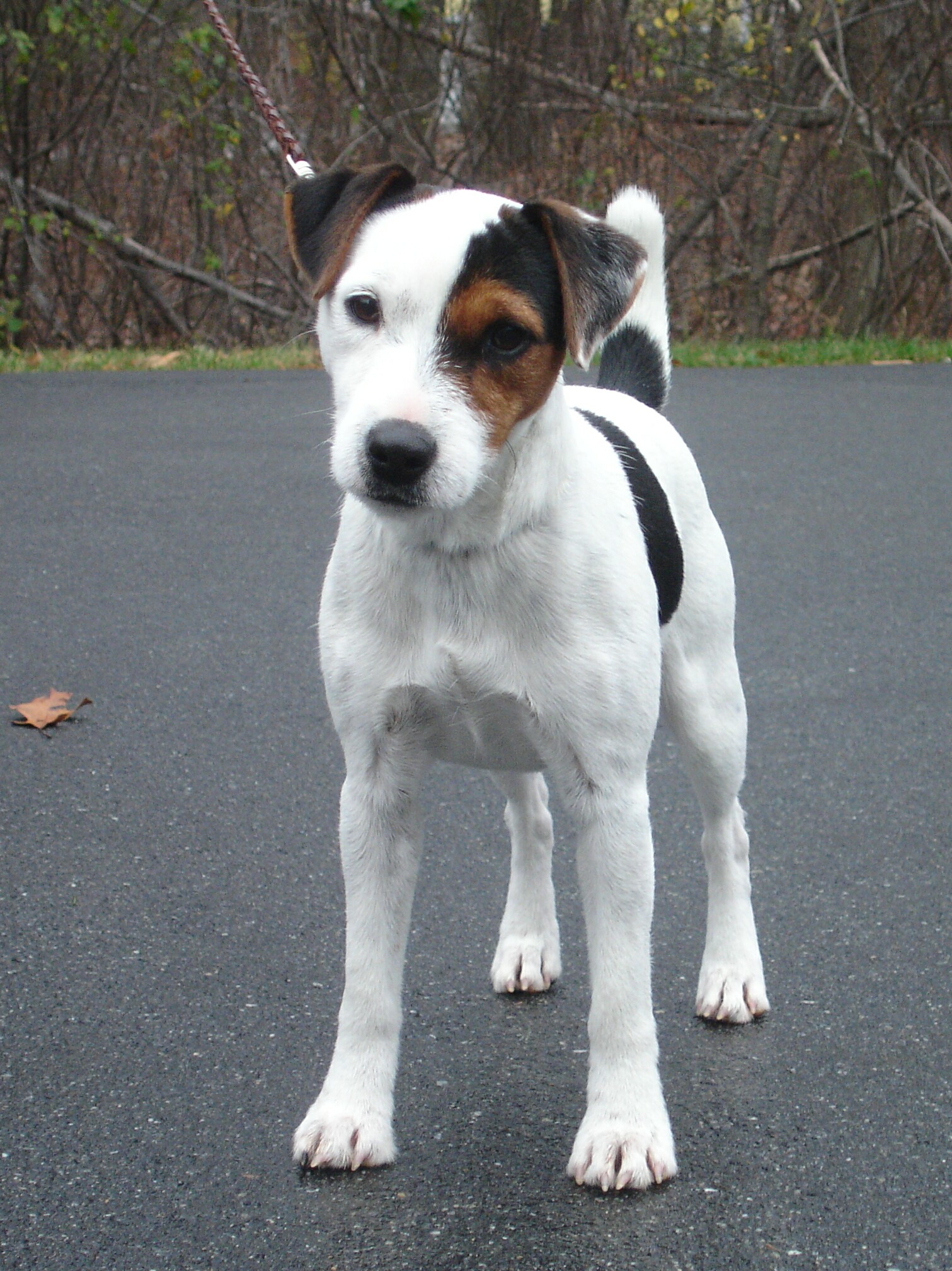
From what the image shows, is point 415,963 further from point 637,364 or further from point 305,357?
point 305,357

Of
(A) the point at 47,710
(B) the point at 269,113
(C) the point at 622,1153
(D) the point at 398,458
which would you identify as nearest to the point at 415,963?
(C) the point at 622,1153

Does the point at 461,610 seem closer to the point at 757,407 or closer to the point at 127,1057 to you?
the point at 127,1057

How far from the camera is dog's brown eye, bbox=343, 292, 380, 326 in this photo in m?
2.76

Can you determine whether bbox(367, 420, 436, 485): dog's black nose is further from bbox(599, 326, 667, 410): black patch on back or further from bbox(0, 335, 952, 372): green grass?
bbox(0, 335, 952, 372): green grass

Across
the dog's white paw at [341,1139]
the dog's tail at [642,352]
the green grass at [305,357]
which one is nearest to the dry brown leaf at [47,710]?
the dog's tail at [642,352]

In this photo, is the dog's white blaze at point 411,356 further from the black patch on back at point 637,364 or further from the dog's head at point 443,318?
the black patch on back at point 637,364

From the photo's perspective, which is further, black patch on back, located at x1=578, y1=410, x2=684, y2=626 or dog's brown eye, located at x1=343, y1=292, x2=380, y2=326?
black patch on back, located at x1=578, y1=410, x2=684, y2=626

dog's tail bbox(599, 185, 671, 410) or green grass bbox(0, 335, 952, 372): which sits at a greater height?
dog's tail bbox(599, 185, 671, 410)

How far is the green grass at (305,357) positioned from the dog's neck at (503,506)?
32.7 feet

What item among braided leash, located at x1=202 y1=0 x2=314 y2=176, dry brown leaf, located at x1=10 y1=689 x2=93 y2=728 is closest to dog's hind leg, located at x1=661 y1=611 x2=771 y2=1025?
braided leash, located at x1=202 y1=0 x2=314 y2=176

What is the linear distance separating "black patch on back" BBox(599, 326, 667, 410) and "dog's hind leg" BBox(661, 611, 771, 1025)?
80cm

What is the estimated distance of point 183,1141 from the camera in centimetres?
300

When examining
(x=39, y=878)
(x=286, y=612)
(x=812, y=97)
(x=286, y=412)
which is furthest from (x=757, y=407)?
(x=39, y=878)

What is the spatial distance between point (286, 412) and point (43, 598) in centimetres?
418
